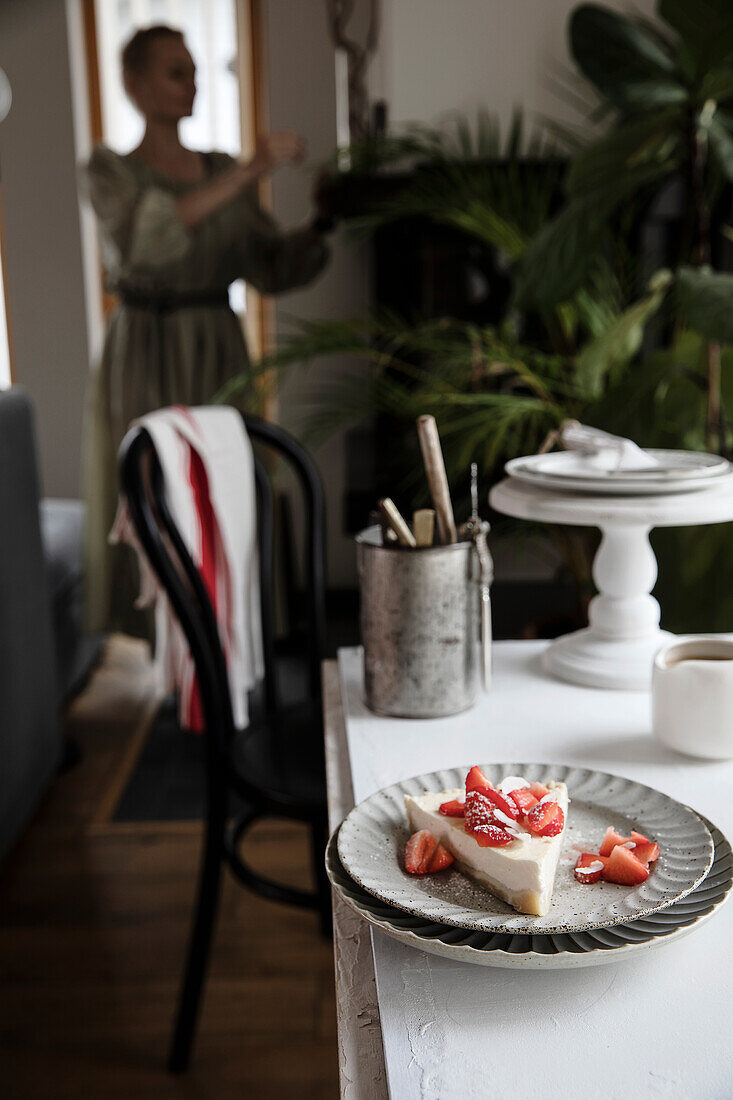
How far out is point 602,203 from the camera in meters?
1.77

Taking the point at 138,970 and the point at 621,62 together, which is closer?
the point at 138,970

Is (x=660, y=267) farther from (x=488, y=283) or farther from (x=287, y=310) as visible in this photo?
(x=287, y=310)

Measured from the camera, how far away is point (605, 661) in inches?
42.4

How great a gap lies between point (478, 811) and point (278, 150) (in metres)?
2.89

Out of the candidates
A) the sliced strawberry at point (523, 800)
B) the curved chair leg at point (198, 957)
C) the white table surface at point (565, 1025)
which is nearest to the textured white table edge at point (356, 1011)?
the white table surface at point (565, 1025)

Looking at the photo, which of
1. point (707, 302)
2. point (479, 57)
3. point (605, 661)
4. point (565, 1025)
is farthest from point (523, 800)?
point (479, 57)

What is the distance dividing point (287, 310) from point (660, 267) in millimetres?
1118

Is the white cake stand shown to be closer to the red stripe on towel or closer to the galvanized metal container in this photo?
the galvanized metal container

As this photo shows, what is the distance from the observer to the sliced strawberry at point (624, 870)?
628 mm

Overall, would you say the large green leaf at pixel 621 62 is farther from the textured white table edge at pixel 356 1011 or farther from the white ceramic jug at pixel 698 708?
the textured white table edge at pixel 356 1011

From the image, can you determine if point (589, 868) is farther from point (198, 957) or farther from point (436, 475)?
point (198, 957)

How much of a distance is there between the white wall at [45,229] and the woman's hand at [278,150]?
56 centimetres

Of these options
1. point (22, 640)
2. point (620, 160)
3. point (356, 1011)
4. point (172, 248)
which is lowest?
point (22, 640)

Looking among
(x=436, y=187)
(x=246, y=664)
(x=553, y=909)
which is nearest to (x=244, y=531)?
(x=246, y=664)
